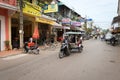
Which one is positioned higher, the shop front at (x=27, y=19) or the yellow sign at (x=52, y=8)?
the yellow sign at (x=52, y=8)

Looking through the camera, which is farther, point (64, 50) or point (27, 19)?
point (27, 19)

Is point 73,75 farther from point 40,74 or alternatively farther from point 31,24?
point 31,24

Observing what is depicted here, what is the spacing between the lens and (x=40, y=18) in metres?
23.4

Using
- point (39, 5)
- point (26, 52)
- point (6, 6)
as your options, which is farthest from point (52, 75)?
point (39, 5)

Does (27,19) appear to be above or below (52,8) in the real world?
below

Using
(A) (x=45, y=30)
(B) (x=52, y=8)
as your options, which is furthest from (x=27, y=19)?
(A) (x=45, y=30)

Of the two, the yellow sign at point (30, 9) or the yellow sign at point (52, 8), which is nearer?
the yellow sign at point (30, 9)

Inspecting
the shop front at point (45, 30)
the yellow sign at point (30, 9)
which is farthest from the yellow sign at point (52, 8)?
the yellow sign at point (30, 9)

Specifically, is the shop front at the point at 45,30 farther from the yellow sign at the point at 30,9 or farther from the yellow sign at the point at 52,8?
the yellow sign at the point at 30,9

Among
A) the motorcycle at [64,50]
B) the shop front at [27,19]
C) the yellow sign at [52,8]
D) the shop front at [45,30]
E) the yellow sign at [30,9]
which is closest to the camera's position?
the motorcycle at [64,50]

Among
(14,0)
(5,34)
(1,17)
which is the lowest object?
(5,34)

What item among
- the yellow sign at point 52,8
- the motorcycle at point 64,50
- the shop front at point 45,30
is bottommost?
the motorcycle at point 64,50

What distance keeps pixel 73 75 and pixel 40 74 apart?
55.8 inches

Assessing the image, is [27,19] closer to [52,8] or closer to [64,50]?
[52,8]
